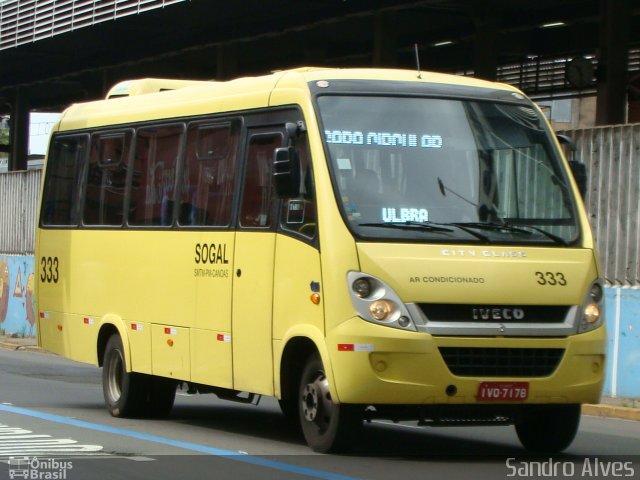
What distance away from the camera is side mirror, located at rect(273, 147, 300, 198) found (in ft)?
33.4

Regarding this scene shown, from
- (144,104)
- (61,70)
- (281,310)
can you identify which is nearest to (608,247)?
(144,104)

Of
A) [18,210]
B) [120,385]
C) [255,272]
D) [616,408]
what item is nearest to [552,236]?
[255,272]

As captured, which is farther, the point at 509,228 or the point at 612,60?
the point at 612,60

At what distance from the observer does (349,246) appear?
9.79 meters

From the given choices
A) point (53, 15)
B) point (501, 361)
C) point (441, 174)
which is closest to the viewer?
point (501, 361)

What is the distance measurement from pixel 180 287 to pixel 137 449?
2126 millimetres

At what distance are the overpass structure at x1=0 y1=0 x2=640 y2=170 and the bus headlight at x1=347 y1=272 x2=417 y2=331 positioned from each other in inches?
670

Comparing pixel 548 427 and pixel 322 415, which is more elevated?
pixel 322 415

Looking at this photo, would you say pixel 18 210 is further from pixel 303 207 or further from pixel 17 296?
pixel 303 207

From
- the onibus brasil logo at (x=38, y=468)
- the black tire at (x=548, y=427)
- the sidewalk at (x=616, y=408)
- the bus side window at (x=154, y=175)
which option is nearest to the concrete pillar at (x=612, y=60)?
the sidewalk at (x=616, y=408)

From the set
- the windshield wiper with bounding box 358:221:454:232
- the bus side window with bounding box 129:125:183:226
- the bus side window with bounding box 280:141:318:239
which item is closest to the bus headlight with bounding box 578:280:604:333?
the windshield wiper with bounding box 358:221:454:232

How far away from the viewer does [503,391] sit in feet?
32.1

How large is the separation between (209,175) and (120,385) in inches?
106

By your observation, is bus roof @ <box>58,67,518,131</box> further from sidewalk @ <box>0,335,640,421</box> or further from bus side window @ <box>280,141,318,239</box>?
sidewalk @ <box>0,335,640,421</box>
